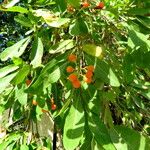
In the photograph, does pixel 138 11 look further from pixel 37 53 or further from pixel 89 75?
pixel 37 53

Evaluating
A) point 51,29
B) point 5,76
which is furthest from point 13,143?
point 51,29

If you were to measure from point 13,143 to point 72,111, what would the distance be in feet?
1.90

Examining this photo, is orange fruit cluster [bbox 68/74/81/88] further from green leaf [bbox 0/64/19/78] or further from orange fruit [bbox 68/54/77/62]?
green leaf [bbox 0/64/19/78]

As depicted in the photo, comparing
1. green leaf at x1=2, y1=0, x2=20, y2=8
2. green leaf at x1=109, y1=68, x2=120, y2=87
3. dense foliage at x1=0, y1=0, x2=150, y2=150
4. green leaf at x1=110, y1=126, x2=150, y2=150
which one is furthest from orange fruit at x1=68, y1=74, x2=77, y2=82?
green leaf at x1=2, y1=0, x2=20, y2=8

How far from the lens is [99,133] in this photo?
3.90 ft

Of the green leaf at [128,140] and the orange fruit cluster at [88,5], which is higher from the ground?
the orange fruit cluster at [88,5]

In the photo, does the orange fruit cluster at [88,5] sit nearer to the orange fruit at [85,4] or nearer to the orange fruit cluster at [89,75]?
the orange fruit at [85,4]

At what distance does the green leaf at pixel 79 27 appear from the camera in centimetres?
125

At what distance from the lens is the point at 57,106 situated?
1.70 m

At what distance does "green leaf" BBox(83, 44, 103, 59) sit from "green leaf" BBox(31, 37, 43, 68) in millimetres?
209

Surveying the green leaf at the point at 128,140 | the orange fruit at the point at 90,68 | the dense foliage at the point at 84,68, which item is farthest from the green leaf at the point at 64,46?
the green leaf at the point at 128,140

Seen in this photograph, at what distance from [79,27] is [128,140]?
0.42 m

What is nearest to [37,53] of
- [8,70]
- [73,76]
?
[8,70]

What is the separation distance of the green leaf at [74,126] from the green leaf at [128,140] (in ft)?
0.45
